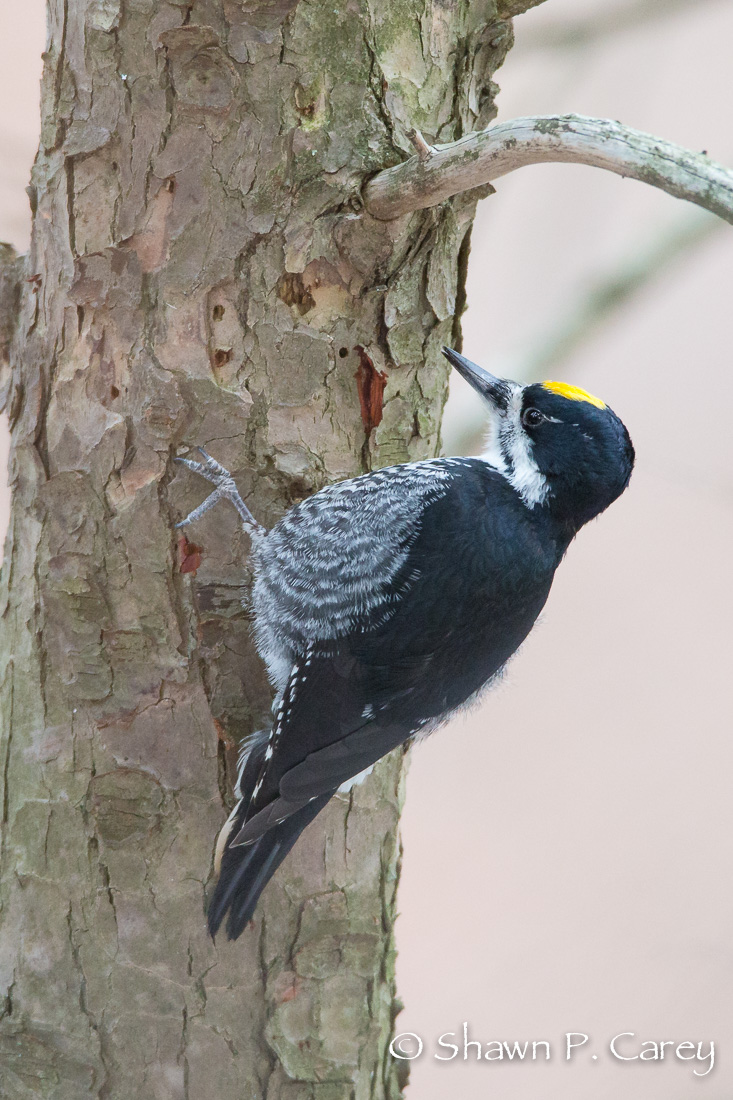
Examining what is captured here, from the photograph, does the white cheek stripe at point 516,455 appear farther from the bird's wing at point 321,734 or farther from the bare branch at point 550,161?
the bare branch at point 550,161

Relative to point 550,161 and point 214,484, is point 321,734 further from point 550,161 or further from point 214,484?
point 550,161

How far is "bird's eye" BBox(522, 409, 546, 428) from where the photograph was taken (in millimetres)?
1866

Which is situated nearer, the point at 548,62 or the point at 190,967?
the point at 190,967

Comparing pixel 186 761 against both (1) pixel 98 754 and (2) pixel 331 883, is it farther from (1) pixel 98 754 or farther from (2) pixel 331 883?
(2) pixel 331 883

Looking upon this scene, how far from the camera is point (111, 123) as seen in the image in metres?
1.50

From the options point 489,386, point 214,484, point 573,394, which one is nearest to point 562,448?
point 573,394

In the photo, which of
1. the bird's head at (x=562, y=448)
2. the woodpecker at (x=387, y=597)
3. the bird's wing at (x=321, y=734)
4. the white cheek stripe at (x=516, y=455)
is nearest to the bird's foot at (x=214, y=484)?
the woodpecker at (x=387, y=597)

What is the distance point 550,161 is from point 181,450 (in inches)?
28.3

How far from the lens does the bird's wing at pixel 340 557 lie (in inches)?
66.0

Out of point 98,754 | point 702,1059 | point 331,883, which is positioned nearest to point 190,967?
point 331,883

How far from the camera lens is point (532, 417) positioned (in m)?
1.90

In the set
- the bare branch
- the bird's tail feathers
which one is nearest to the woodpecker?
the bird's tail feathers

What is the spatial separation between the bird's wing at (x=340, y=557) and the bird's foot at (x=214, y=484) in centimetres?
10

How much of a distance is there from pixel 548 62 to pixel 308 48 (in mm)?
1615
